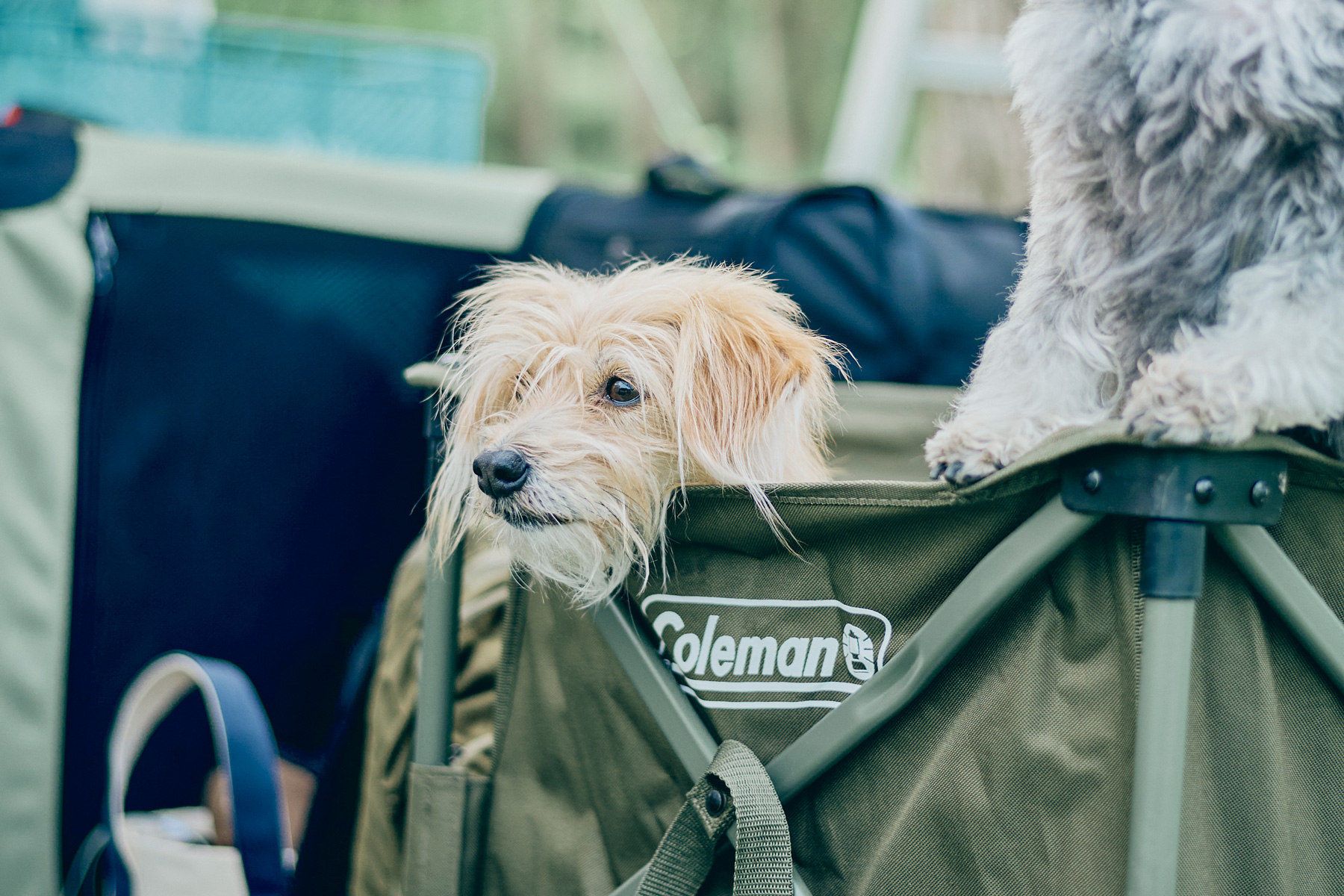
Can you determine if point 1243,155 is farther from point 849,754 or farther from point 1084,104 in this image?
point 849,754

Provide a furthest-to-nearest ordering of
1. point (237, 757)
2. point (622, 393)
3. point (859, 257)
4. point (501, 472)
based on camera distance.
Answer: point (859, 257), point (237, 757), point (622, 393), point (501, 472)

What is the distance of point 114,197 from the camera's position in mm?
1412

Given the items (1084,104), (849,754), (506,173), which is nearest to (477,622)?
(849,754)

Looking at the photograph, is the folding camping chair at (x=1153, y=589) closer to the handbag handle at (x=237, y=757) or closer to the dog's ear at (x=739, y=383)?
the dog's ear at (x=739, y=383)

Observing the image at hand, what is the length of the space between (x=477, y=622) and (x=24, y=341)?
2.46 feet

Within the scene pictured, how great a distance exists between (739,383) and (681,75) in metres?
5.90

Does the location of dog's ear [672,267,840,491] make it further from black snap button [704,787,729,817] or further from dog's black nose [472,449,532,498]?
black snap button [704,787,729,817]

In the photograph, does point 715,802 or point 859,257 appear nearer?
point 715,802

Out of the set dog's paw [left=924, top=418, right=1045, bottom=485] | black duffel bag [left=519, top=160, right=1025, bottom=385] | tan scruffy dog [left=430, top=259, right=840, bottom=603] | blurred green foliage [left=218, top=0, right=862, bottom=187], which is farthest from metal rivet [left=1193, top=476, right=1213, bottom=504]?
blurred green foliage [left=218, top=0, right=862, bottom=187]

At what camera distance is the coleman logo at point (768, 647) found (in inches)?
28.6

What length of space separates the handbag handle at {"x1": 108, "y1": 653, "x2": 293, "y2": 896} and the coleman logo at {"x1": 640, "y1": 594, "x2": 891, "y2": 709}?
1.94ft

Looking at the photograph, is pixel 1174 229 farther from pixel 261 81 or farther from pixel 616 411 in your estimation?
pixel 261 81

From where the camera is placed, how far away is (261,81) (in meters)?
1.93

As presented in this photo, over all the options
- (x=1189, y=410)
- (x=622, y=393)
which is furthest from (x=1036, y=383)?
(x=622, y=393)
